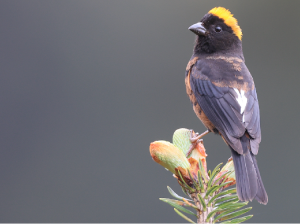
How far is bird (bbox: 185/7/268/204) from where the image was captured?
1645 mm

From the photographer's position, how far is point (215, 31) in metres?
2.83

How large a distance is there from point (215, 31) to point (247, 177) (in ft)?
5.83

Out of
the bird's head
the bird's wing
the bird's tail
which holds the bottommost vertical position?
the bird's tail

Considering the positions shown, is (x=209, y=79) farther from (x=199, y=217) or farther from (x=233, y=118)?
(x=199, y=217)

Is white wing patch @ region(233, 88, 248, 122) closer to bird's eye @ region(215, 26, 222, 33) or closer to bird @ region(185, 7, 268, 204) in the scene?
bird @ region(185, 7, 268, 204)

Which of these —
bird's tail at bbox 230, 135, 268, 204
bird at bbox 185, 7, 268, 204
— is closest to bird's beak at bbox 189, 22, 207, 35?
bird at bbox 185, 7, 268, 204

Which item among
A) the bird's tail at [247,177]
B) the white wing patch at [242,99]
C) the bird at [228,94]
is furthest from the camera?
the white wing patch at [242,99]

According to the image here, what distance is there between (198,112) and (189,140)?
3.62 ft

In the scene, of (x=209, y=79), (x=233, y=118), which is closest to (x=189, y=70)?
(x=209, y=79)

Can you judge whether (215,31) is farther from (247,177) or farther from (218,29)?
(247,177)

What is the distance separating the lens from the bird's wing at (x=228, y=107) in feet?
6.42

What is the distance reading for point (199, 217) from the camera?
1.08 m

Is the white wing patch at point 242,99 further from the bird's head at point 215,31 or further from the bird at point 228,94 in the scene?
the bird's head at point 215,31

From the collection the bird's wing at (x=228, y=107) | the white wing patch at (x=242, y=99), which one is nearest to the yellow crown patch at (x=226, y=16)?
the bird's wing at (x=228, y=107)
